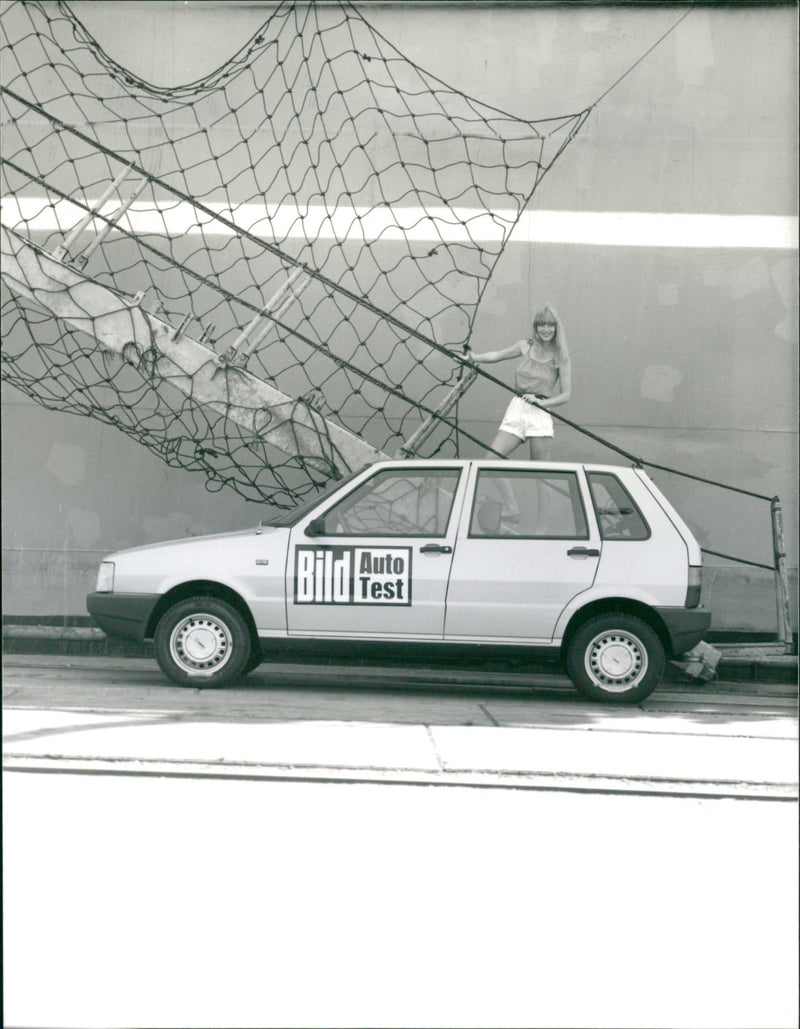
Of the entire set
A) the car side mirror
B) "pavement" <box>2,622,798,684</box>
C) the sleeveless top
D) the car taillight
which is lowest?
"pavement" <box>2,622,798,684</box>

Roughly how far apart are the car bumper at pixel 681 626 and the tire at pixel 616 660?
10 centimetres

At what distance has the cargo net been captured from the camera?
421 inches

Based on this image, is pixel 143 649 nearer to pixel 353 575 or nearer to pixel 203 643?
pixel 203 643

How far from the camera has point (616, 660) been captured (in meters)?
7.83

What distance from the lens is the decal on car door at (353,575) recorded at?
786 cm

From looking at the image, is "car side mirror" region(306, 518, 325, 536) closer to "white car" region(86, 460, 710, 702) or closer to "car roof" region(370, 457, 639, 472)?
"white car" region(86, 460, 710, 702)

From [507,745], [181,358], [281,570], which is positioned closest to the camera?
[507,745]

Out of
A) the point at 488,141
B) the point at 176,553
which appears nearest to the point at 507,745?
the point at 176,553

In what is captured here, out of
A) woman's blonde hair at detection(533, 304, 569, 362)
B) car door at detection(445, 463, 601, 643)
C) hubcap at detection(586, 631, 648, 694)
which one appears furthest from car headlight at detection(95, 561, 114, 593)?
woman's blonde hair at detection(533, 304, 569, 362)

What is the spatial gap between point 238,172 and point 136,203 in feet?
3.00

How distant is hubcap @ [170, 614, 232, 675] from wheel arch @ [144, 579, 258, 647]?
15 cm

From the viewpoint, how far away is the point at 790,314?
433 inches

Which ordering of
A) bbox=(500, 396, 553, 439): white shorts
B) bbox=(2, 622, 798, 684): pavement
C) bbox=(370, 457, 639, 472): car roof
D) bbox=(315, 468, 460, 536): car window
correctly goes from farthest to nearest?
bbox=(500, 396, 553, 439): white shorts < bbox=(2, 622, 798, 684): pavement < bbox=(370, 457, 639, 472): car roof < bbox=(315, 468, 460, 536): car window

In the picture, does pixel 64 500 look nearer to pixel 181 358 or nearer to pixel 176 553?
pixel 181 358
